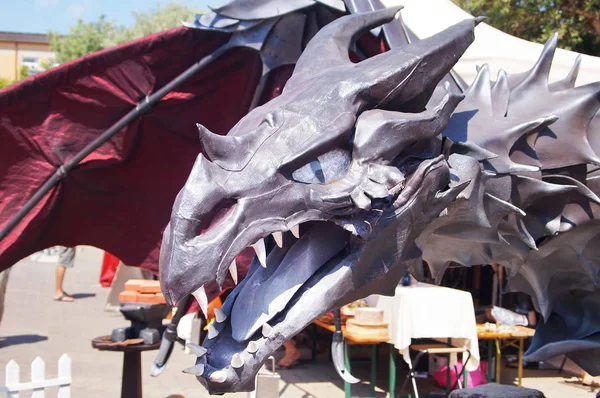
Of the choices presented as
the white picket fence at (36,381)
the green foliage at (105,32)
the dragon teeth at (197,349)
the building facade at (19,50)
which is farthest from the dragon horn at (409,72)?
the building facade at (19,50)

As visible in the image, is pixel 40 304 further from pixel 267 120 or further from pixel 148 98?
pixel 267 120

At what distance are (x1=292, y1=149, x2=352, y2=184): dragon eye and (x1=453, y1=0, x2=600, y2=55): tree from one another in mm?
7511

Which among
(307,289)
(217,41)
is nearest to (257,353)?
(307,289)

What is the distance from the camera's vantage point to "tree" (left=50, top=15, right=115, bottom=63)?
27266 mm

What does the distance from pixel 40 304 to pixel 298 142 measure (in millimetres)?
10295

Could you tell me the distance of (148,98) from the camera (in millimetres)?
3338

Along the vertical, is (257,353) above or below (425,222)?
below

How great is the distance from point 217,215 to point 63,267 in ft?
32.9

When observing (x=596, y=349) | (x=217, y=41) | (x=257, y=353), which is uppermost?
(x=217, y=41)

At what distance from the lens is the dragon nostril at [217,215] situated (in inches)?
60.0

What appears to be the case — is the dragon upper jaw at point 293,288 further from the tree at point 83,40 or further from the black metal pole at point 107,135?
the tree at point 83,40

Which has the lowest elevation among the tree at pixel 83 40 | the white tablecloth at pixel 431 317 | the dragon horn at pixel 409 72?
the white tablecloth at pixel 431 317

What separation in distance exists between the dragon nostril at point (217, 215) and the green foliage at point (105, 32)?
24.8m

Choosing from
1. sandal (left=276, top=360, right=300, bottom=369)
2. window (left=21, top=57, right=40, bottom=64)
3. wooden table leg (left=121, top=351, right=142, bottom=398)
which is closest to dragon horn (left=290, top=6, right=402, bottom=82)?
wooden table leg (left=121, top=351, right=142, bottom=398)
